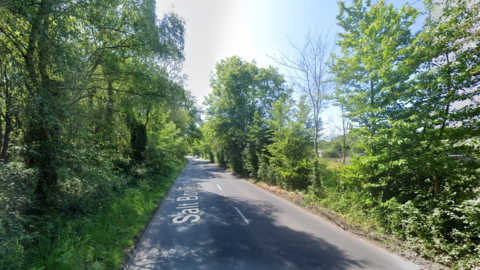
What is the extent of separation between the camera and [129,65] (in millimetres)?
7621

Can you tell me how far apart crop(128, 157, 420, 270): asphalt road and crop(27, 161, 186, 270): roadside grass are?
402mm

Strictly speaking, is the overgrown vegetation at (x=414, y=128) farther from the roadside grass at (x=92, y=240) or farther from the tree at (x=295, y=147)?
the roadside grass at (x=92, y=240)

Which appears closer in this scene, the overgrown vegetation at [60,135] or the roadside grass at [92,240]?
the roadside grass at [92,240]

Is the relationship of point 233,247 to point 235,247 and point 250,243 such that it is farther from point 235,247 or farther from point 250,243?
point 250,243

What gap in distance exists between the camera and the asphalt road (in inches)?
164

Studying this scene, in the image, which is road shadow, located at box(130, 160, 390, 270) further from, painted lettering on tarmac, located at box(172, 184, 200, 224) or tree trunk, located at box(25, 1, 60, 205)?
tree trunk, located at box(25, 1, 60, 205)

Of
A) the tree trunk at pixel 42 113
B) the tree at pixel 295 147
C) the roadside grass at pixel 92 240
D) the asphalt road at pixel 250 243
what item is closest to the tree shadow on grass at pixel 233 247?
the asphalt road at pixel 250 243

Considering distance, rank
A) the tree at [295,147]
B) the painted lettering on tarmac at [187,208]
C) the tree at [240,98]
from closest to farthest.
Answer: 1. the painted lettering on tarmac at [187,208]
2. the tree at [295,147]
3. the tree at [240,98]

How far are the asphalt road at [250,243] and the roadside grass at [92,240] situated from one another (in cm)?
40

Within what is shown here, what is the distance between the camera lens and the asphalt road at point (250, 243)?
164 inches

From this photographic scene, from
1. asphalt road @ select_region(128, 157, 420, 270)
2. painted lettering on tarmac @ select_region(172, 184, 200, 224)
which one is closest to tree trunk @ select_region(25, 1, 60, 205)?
asphalt road @ select_region(128, 157, 420, 270)

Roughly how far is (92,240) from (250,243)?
373cm

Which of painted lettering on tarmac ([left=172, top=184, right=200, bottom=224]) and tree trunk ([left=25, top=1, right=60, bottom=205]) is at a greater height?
tree trunk ([left=25, top=1, right=60, bottom=205])

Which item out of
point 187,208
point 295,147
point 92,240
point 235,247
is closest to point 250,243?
point 235,247
